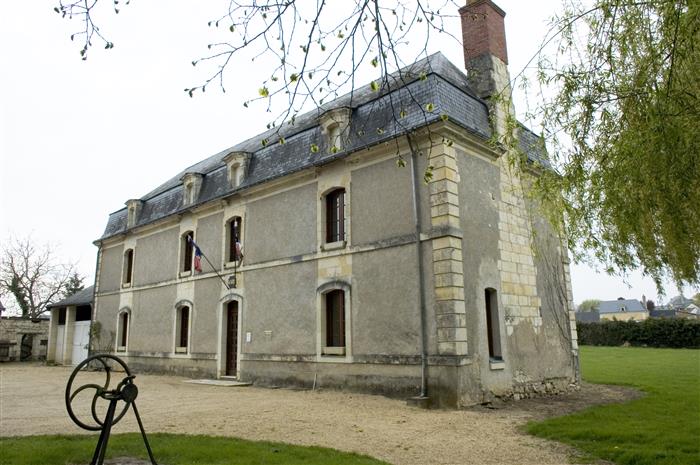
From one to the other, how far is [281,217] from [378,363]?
4.81 metres

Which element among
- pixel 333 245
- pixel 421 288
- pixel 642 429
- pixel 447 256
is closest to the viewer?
pixel 642 429

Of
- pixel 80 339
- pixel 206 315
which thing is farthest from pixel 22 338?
pixel 206 315

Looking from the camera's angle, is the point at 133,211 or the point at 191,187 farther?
the point at 133,211

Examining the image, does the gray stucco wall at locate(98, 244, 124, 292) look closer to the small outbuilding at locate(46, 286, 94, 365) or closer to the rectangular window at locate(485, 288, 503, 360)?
the small outbuilding at locate(46, 286, 94, 365)

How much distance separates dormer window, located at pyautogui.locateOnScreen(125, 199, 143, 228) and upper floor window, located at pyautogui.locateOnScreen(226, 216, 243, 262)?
253 inches

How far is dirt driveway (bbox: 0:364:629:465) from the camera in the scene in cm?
600

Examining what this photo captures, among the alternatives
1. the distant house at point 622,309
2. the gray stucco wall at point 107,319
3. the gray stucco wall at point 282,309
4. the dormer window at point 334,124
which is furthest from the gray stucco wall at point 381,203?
the distant house at point 622,309

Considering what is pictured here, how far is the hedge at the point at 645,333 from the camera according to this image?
1108 inches

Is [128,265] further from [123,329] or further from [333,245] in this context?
[333,245]

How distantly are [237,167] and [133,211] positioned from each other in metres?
7.02

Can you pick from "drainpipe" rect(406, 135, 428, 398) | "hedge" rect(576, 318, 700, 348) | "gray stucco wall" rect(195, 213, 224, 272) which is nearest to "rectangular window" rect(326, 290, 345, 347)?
"drainpipe" rect(406, 135, 428, 398)

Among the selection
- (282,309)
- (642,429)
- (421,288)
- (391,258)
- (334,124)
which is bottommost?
(642,429)

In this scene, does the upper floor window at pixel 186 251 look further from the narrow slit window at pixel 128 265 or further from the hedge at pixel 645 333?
the hedge at pixel 645 333

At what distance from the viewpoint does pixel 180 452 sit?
5316 millimetres
